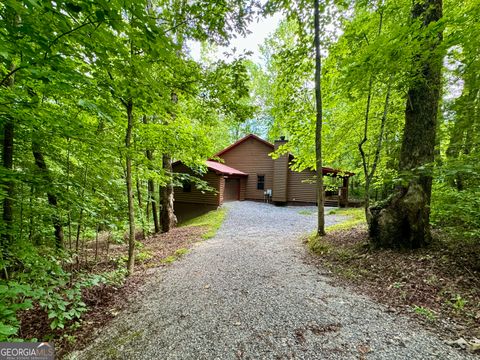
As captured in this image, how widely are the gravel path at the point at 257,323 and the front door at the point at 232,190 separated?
1173 cm

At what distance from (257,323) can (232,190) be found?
14263mm

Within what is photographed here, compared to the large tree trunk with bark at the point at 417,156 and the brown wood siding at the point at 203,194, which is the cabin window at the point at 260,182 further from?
the large tree trunk with bark at the point at 417,156

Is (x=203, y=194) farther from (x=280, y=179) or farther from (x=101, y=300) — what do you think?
(x=101, y=300)

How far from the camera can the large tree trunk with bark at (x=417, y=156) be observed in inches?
161

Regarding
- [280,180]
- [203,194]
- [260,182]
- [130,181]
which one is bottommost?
[203,194]

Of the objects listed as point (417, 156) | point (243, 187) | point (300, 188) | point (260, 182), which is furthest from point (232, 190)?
point (417, 156)

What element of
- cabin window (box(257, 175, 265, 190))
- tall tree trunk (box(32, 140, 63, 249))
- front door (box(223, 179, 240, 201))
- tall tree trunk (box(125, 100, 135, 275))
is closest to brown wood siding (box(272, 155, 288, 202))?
cabin window (box(257, 175, 265, 190))

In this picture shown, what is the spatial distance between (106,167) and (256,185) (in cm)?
1339

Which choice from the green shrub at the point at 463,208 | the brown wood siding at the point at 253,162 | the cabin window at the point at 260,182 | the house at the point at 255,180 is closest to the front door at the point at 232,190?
the house at the point at 255,180

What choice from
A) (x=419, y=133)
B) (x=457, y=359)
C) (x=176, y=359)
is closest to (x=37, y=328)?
(x=176, y=359)

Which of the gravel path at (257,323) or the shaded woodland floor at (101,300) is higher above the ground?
the gravel path at (257,323)

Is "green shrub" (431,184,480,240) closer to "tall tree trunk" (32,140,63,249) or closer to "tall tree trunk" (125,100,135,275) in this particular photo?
"tall tree trunk" (125,100,135,275)

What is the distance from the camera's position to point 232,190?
16781 mm

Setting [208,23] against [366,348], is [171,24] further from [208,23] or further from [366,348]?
[366,348]
